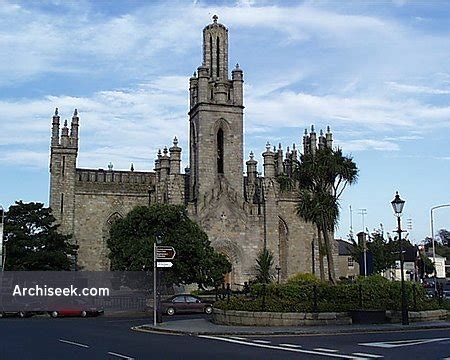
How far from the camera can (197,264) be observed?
43031 millimetres

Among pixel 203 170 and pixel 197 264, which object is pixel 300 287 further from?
pixel 203 170

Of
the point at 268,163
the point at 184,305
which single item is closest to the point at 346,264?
the point at 268,163

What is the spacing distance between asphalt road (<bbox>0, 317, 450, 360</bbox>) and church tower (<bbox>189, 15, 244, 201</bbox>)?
32715mm

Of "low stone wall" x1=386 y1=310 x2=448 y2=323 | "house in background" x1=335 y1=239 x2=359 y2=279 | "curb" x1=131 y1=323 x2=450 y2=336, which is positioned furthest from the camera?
"house in background" x1=335 y1=239 x2=359 y2=279

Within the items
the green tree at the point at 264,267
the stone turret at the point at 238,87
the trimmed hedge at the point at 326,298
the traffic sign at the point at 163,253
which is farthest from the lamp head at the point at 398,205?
the stone turret at the point at 238,87

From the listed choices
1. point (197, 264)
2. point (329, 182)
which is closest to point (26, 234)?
point (197, 264)

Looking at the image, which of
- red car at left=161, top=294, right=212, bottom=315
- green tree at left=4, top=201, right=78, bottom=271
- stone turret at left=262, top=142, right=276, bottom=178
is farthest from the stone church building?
red car at left=161, top=294, right=212, bottom=315

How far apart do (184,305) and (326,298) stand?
12275mm

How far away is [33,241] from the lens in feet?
150

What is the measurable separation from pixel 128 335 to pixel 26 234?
2783 cm

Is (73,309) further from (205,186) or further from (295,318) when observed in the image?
(205,186)

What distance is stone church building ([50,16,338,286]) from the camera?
53.8m

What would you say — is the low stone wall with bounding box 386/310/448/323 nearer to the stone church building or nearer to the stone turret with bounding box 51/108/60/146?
the stone church building

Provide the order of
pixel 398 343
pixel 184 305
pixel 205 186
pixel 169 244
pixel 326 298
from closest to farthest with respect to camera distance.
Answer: pixel 398 343 < pixel 326 298 < pixel 184 305 < pixel 169 244 < pixel 205 186
